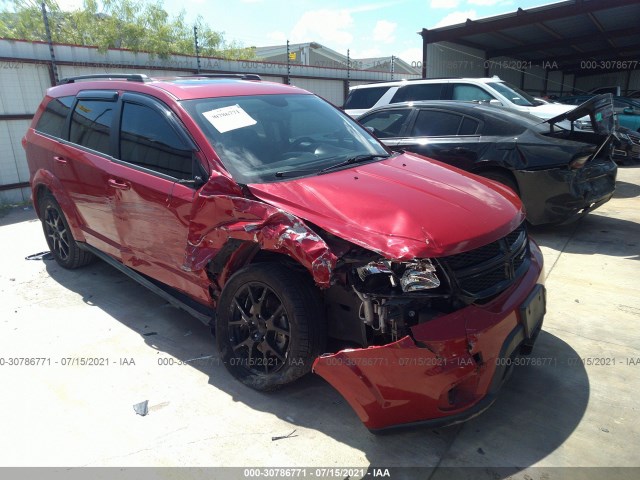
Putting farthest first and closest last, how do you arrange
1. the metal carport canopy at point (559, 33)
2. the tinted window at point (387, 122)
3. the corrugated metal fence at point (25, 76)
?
the metal carport canopy at point (559, 33)
the corrugated metal fence at point (25, 76)
the tinted window at point (387, 122)

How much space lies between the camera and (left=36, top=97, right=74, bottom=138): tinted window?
4590 mm

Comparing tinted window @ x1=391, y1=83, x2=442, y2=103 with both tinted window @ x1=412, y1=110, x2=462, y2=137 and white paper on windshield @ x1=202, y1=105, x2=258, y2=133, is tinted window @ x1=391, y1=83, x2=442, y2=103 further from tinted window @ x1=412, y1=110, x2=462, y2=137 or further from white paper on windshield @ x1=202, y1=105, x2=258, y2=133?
white paper on windshield @ x1=202, y1=105, x2=258, y2=133

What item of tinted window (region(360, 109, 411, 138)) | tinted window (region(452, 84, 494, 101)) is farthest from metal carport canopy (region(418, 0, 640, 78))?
tinted window (region(360, 109, 411, 138))

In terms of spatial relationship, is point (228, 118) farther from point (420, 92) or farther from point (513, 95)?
point (513, 95)

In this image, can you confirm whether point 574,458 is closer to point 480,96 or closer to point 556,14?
point 480,96

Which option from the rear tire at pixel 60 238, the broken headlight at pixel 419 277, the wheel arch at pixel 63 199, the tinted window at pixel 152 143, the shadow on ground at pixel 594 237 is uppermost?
the tinted window at pixel 152 143

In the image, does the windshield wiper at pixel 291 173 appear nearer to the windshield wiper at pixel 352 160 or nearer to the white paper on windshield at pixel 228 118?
the windshield wiper at pixel 352 160

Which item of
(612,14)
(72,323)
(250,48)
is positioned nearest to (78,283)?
(72,323)

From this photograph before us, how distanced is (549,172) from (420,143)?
1.61m

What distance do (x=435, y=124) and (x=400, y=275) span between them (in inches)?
172

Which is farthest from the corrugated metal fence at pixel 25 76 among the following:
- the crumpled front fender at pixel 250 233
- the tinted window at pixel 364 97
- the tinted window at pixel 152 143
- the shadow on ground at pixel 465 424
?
the crumpled front fender at pixel 250 233

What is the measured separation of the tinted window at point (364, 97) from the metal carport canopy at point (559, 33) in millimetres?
7848

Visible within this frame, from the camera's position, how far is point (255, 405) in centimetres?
287

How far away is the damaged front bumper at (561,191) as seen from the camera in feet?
17.1
